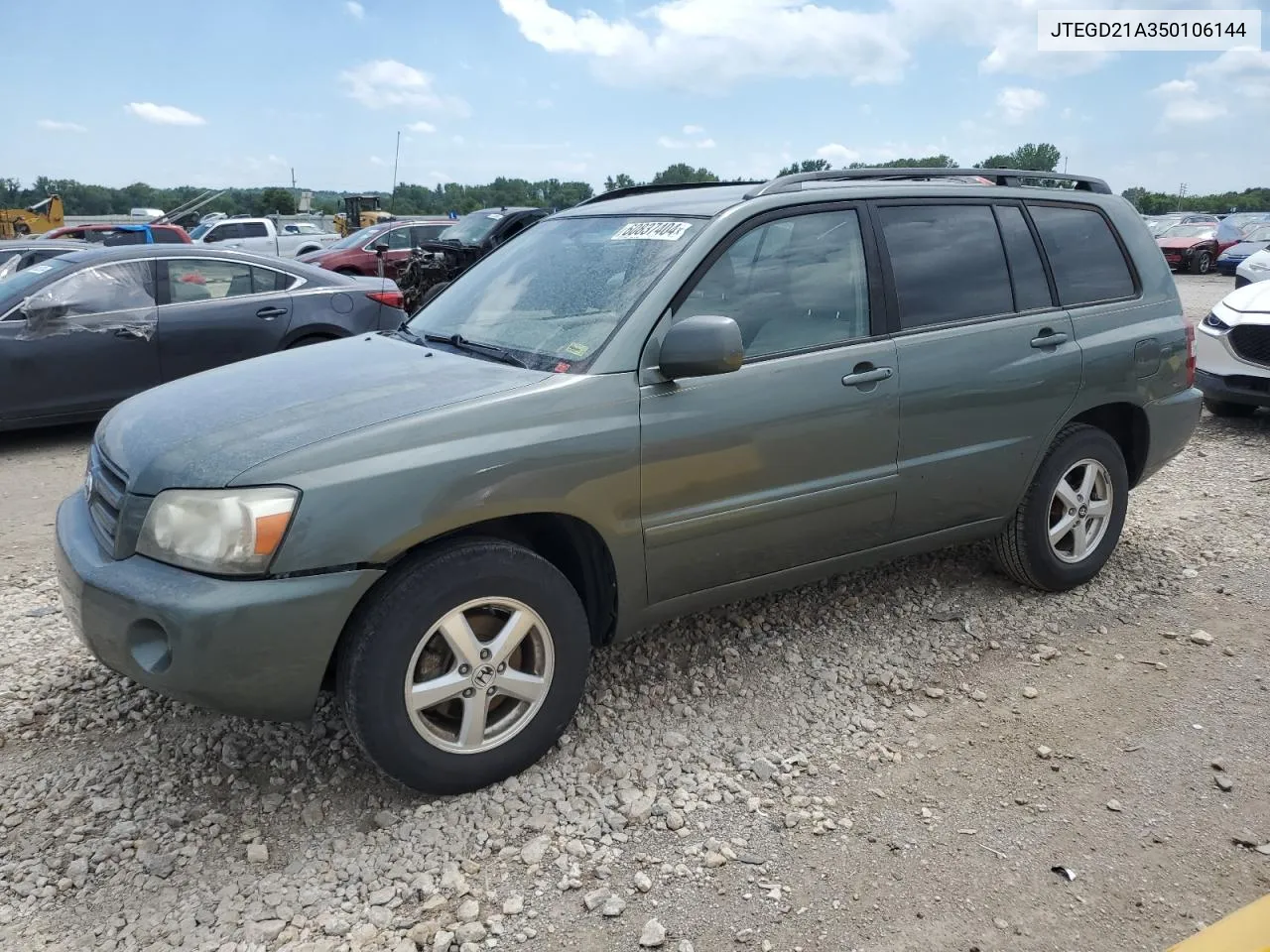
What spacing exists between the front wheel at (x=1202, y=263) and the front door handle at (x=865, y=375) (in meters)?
26.6

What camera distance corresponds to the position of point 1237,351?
7.58 metres

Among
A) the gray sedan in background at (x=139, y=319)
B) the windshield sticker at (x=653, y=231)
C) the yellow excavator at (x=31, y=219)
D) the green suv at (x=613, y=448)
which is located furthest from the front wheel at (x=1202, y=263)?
the yellow excavator at (x=31, y=219)

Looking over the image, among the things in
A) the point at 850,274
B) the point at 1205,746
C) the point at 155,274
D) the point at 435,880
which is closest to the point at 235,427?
the point at 435,880

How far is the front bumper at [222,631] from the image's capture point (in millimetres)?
2512

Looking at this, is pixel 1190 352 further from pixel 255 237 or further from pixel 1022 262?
pixel 255 237

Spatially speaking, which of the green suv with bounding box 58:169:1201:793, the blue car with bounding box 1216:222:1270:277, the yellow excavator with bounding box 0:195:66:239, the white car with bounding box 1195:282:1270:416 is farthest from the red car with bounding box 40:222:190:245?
the blue car with bounding box 1216:222:1270:277

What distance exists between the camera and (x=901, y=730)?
11.1 feet

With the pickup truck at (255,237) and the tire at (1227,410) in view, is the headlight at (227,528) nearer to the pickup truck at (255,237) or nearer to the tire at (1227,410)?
the tire at (1227,410)

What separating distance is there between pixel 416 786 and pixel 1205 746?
2.53 m

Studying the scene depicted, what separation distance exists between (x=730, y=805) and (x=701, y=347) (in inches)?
53.8

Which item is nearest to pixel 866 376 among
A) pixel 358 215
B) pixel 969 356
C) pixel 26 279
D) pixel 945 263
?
pixel 969 356

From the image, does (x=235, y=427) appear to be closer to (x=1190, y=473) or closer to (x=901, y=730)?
(x=901, y=730)

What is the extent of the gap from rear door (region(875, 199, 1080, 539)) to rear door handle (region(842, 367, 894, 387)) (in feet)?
0.27

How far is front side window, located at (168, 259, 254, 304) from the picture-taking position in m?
7.43
